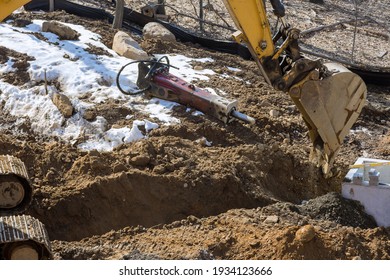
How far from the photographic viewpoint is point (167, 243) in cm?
666

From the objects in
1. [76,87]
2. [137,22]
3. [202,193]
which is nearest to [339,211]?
[202,193]

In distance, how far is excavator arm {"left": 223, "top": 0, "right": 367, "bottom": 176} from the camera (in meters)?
7.89

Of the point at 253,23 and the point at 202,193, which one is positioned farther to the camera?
the point at 202,193

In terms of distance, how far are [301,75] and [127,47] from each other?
3759mm

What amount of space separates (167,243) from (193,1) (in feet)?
30.4

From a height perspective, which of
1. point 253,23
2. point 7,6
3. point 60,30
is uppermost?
point 7,6

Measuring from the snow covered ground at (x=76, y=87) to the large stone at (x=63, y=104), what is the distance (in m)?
0.05

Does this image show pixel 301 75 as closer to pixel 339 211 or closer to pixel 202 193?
pixel 339 211

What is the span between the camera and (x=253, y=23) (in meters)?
7.90

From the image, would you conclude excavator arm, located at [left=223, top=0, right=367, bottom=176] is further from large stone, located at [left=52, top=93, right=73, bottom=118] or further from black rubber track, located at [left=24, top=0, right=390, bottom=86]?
black rubber track, located at [left=24, top=0, right=390, bottom=86]

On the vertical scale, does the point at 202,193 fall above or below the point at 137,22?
above

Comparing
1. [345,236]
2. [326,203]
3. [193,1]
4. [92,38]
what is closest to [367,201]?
[326,203]

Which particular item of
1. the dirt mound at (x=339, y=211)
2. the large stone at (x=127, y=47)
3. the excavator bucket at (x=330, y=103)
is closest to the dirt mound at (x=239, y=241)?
the dirt mound at (x=339, y=211)

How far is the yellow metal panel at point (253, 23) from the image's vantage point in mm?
7816
